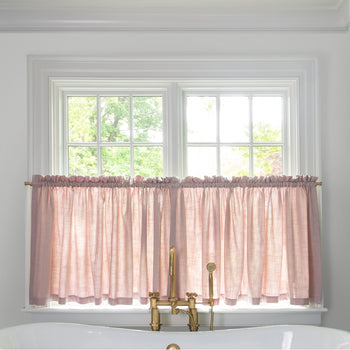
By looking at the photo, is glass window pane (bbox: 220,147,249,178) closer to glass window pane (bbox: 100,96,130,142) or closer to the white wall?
the white wall

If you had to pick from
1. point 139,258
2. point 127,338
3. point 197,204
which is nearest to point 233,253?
point 197,204

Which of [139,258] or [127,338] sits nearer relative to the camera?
[127,338]

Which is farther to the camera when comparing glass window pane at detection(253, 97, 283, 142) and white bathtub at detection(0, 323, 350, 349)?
glass window pane at detection(253, 97, 283, 142)

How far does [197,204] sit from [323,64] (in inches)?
45.7

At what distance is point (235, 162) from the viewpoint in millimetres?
2369

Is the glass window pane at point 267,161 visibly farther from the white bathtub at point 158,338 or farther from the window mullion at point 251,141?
the white bathtub at point 158,338

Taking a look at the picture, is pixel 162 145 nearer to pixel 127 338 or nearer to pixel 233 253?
pixel 233 253

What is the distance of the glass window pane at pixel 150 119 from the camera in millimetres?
2361

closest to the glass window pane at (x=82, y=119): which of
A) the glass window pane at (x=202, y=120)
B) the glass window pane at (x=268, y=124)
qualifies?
the glass window pane at (x=202, y=120)

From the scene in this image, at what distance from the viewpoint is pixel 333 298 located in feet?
7.23

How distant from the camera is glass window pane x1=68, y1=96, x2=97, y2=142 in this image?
2.37 metres

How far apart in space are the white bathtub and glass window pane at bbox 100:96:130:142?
1145 millimetres

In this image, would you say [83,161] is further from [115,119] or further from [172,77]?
[172,77]

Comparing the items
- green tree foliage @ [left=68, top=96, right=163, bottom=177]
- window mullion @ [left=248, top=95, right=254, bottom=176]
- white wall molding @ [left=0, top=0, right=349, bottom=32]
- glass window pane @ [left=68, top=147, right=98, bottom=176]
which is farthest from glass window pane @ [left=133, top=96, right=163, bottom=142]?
window mullion @ [left=248, top=95, right=254, bottom=176]
